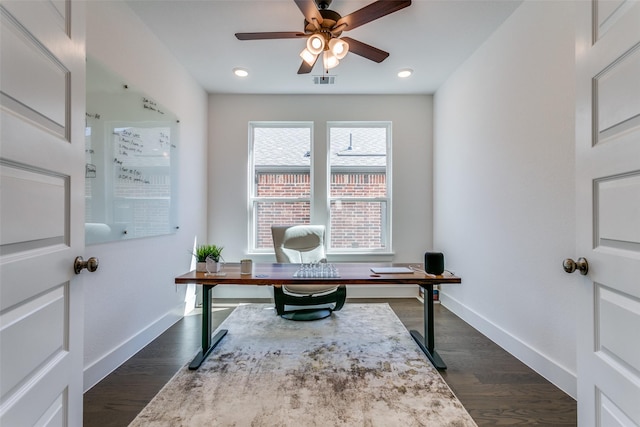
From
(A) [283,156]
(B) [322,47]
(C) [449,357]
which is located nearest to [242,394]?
(C) [449,357]

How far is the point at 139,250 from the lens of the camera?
2.28m

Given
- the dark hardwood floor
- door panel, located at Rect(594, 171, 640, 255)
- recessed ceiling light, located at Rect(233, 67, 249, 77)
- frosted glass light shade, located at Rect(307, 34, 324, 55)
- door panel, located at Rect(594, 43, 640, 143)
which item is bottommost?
the dark hardwood floor

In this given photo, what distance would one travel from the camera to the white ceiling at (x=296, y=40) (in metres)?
2.13

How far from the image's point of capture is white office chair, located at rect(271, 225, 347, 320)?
2.80 meters

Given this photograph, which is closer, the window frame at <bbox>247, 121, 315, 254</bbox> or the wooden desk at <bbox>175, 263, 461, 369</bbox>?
the wooden desk at <bbox>175, 263, 461, 369</bbox>

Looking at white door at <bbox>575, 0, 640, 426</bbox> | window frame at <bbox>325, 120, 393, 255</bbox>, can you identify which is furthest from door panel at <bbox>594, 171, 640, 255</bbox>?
window frame at <bbox>325, 120, 393, 255</bbox>

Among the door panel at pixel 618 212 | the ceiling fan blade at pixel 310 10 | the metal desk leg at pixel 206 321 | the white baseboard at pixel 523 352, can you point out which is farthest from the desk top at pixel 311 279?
the ceiling fan blade at pixel 310 10

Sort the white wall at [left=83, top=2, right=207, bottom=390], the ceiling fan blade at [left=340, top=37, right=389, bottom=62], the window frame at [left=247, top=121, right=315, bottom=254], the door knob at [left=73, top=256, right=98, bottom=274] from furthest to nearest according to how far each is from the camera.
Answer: the window frame at [left=247, top=121, right=315, bottom=254] < the ceiling fan blade at [left=340, top=37, right=389, bottom=62] < the white wall at [left=83, top=2, right=207, bottom=390] < the door knob at [left=73, top=256, right=98, bottom=274]

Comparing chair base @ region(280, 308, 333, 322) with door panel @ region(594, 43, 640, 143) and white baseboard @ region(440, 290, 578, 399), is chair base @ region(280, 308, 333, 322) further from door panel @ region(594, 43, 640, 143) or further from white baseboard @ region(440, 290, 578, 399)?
door panel @ region(594, 43, 640, 143)

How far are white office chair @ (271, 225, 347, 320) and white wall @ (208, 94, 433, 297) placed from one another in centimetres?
65

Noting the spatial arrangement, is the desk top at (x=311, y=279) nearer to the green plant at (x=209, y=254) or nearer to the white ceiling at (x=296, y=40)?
the green plant at (x=209, y=254)

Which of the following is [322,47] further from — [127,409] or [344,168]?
[127,409]

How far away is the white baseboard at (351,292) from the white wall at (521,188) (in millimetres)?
679

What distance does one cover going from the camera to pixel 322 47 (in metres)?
1.96
